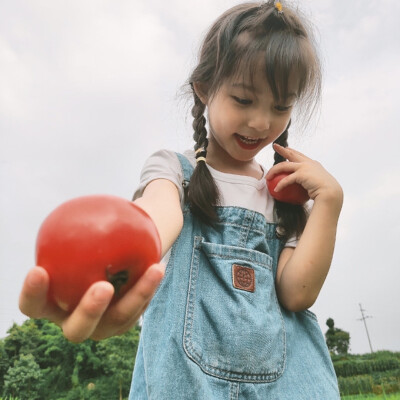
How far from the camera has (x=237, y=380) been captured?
4.74 ft

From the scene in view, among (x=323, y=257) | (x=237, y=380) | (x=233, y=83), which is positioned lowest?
(x=237, y=380)

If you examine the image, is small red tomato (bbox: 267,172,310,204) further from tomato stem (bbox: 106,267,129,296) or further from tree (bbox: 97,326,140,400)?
tree (bbox: 97,326,140,400)

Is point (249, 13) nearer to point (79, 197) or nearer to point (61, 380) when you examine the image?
point (79, 197)

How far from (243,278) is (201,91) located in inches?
32.9

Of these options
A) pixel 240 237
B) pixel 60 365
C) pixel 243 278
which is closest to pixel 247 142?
pixel 240 237

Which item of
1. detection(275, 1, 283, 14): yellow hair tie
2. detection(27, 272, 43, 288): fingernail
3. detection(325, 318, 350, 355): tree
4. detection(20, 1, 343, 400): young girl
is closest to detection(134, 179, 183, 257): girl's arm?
detection(20, 1, 343, 400): young girl

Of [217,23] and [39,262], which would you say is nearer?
[39,262]

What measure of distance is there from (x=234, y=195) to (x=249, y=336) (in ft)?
1.86

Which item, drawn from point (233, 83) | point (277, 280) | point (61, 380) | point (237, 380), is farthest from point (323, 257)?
point (61, 380)

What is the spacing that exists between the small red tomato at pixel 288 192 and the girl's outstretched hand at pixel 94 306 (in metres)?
1.02

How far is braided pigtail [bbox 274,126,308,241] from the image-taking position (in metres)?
1.86

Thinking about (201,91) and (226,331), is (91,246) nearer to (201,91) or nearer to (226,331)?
(226,331)

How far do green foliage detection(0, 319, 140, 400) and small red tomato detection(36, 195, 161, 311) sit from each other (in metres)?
16.1

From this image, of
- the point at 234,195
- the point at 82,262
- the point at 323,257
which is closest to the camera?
the point at 82,262
